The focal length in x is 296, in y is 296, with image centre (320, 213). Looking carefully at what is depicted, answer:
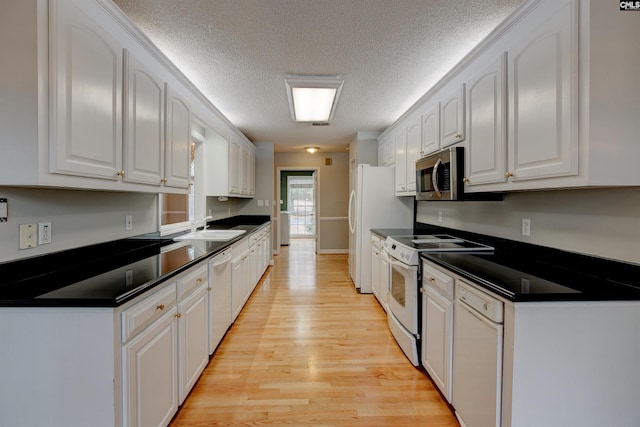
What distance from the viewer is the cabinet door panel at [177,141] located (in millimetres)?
2227

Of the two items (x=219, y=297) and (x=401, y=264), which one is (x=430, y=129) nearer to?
(x=401, y=264)

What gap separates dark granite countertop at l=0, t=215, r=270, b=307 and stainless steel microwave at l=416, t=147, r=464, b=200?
1883mm

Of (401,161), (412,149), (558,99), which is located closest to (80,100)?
(558,99)

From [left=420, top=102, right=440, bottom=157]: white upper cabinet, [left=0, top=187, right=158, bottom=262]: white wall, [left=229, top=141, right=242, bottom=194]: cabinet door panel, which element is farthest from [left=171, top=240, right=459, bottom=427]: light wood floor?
[left=420, top=102, right=440, bottom=157]: white upper cabinet

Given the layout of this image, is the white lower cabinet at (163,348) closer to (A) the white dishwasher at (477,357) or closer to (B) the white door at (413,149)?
(A) the white dishwasher at (477,357)

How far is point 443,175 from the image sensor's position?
8.05 feet

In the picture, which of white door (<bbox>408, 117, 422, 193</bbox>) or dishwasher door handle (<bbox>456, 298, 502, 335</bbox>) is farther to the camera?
white door (<bbox>408, 117, 422, 193</bbox>)

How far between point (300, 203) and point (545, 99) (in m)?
8.70

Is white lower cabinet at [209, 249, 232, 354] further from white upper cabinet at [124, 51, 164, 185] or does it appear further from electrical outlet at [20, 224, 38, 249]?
electrical outlet at [20, 224, 38, 249]

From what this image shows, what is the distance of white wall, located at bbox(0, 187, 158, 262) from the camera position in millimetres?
1373

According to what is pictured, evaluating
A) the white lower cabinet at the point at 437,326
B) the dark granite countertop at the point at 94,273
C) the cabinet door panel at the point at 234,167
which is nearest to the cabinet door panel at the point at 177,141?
the dark granite countertop at the point at 94,273

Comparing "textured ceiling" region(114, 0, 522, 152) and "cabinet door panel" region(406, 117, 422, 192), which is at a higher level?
"textured ceiling" region(114, 0, 522, 152)

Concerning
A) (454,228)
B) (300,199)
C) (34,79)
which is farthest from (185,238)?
(300,199)

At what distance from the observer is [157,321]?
56.7 inches
